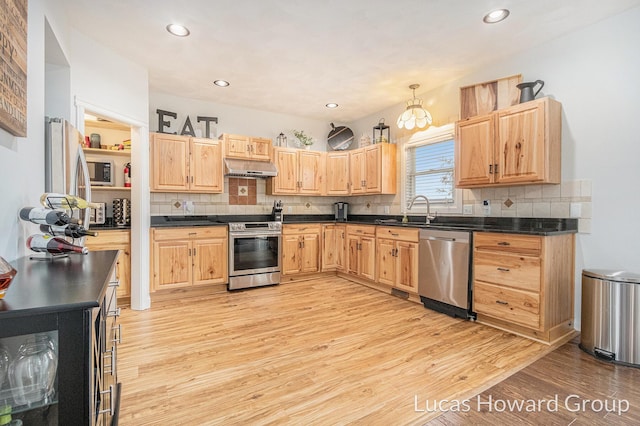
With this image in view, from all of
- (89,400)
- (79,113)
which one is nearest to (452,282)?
(89,400)

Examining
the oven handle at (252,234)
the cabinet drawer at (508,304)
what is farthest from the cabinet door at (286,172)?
the cabinet drawer at (508,304)

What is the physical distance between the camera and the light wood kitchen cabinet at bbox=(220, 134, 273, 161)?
4.50 metres

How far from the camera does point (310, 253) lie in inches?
195

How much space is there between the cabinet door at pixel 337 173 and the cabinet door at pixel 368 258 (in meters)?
1.10

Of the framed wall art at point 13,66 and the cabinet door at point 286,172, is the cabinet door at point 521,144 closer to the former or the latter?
the cabinet door at point 286,172

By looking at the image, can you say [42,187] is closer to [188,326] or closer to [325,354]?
[188,326]

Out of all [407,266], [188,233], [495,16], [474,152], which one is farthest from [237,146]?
[495,16]

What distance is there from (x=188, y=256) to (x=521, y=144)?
3.93 meters

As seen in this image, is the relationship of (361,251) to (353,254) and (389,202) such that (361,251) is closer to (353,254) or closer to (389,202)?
(353,254)

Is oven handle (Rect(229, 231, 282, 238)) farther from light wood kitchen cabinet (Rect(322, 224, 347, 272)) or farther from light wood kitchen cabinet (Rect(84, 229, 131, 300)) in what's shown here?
light wood kitchen cabinet (Rect(84, 229, 131, 300))

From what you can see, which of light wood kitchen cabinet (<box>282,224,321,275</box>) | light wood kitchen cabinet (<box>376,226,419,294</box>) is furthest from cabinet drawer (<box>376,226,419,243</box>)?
light wood kitchen cabinet (<box>282,224,321,275</box>)

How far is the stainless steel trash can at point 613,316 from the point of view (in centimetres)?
224

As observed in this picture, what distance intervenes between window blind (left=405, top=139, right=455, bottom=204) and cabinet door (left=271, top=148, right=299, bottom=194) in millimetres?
1784

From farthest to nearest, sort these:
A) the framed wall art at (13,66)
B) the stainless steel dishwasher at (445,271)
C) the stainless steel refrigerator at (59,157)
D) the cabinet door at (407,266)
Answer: the cabinet door at (407,266), the stainless steel dishwasher at (445,271), the stainless steel refrigerator at (59,157), the framed wall art at (13,66)
